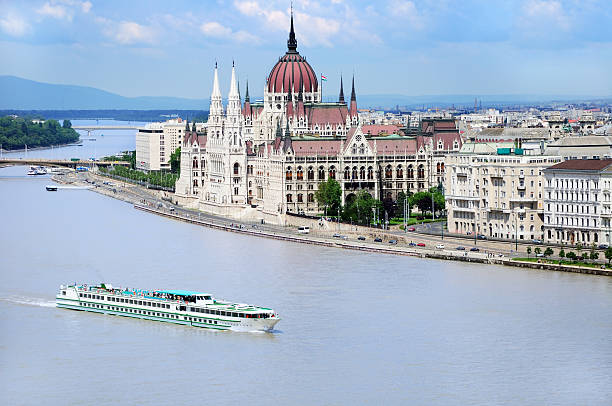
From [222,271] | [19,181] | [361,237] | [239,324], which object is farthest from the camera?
[19,181]

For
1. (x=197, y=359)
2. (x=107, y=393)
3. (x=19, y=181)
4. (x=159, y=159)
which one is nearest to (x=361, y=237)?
(x=197, y=359)

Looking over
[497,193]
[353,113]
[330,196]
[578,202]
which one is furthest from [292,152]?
[578,202]

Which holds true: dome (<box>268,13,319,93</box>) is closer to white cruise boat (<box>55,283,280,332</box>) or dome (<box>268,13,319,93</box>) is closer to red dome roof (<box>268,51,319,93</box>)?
red dome roof (<box>268,51,319,93</box>)

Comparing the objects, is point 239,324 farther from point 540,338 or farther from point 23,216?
point 23,216

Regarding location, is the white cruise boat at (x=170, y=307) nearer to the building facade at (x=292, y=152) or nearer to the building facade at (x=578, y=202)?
the building facade at (x=578, y=202)

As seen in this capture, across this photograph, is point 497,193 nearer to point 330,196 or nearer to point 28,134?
point 330,196

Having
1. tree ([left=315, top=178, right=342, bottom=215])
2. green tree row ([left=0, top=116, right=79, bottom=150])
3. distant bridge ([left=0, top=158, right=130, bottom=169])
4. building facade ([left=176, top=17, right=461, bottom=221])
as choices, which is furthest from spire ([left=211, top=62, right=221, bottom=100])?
green tree row ([left=0, top=116, right=79, bottom=150])

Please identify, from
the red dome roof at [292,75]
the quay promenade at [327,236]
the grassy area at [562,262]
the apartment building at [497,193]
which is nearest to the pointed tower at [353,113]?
the red dome roof at [292,75]
